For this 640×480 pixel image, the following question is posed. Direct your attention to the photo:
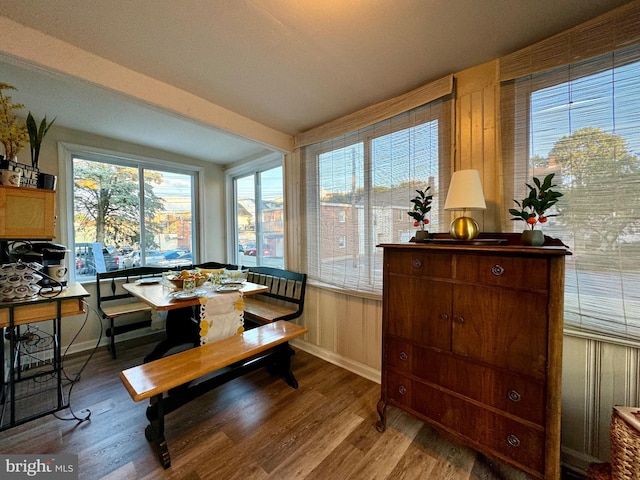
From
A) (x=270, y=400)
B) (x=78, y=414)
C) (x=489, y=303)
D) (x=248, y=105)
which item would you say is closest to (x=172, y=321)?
(x=78, y=414)

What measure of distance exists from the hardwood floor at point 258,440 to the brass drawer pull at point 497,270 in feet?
3.71

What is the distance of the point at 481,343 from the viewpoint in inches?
51.8

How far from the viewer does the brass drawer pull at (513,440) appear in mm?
1219

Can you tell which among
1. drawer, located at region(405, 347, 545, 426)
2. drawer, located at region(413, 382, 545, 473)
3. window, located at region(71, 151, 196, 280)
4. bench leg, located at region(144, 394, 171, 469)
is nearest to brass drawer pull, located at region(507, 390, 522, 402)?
drawer, located at region(405, 347, 545, 426)

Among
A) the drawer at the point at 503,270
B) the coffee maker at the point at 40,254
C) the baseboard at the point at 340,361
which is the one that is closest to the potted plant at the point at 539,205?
the drawer at the point at 503,270

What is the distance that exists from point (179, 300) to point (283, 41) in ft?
6.31

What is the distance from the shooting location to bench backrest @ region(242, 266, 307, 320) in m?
Result: 2.79

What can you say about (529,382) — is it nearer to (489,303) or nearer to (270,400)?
(489,303)

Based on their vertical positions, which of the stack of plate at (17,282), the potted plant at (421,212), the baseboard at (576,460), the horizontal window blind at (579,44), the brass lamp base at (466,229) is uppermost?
the horizontal window blind at (579,44)

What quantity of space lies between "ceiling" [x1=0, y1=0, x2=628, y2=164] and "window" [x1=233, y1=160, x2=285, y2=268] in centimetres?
135

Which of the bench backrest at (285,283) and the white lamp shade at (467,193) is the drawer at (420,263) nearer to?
the white lamp shade at (467,193)

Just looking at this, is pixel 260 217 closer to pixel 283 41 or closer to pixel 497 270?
pixel 283 41

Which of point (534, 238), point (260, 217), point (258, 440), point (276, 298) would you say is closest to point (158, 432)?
point (258, 440)

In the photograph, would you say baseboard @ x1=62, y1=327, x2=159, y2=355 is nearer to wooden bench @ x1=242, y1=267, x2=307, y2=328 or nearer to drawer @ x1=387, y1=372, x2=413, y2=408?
wooden bench @ x1=242, y1=267, x2=307, y2=328
